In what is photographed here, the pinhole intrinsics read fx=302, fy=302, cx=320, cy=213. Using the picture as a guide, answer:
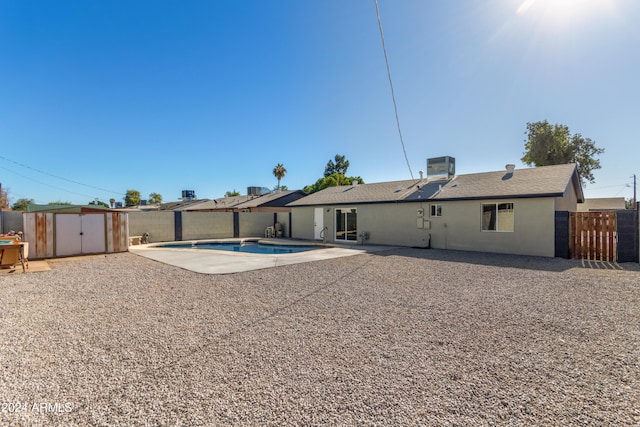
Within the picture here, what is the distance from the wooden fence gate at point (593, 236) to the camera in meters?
10.4

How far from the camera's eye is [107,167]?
35.6 meters

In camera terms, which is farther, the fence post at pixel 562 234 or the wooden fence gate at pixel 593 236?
the fence post at pixel 562 234

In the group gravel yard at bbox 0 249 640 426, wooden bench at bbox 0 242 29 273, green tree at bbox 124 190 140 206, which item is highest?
green tree at bbox 124 190 140 206

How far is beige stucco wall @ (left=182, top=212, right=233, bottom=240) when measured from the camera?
64.9ft

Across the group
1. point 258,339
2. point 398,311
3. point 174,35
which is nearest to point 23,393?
point 258,339

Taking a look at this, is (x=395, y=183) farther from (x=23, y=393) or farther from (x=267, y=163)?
(x=267, y=163)

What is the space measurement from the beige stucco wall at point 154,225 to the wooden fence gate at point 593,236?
2031 cm

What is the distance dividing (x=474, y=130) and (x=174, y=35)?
15.1 metres

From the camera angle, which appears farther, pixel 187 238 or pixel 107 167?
pixel 107 167

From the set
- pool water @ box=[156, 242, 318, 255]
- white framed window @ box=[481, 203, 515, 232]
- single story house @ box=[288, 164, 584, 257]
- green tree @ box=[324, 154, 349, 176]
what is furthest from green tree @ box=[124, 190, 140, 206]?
white framed window @ box=[481, 203, 515, 232]

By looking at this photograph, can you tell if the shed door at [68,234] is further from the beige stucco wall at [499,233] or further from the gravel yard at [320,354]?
the beige stucco wall at [499,233]

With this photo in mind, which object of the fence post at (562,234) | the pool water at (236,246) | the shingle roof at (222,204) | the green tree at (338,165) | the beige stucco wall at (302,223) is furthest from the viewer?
the green tree at (338,165)

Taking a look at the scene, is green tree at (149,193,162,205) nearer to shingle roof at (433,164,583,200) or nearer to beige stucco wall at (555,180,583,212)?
shingle roof at (433,164,583,200)

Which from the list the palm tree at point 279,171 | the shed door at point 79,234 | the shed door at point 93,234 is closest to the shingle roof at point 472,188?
the shed door at point 93,234
